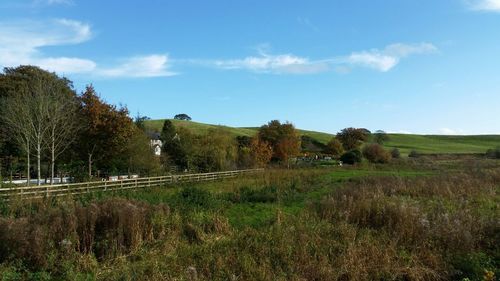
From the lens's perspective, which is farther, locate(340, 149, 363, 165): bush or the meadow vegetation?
locate(340, 149, 363, 165): bush

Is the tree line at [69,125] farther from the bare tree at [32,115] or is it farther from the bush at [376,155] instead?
the bush at [376,155]

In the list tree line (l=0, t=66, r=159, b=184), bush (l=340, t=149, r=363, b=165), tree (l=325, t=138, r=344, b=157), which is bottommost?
bush (l=340, t=149, r=363, b=165)

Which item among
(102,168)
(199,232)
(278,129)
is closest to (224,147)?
(102,168)

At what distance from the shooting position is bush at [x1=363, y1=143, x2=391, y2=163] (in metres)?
84.4

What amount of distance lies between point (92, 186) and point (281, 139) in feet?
191

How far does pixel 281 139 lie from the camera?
80.4 metres

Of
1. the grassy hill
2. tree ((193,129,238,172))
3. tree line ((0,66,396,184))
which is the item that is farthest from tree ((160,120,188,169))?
the grassy hill

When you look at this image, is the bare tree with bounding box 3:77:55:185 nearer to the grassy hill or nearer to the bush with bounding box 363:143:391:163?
the bush with bounding box 363:143:391:163

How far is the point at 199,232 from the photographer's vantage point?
11430 mm

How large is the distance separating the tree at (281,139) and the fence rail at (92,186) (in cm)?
3416

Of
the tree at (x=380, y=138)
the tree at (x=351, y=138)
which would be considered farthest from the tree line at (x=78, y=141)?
the tree at (x=380, y=138)

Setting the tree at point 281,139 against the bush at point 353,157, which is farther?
the bush at point 353,157

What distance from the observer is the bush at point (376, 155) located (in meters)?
84.4

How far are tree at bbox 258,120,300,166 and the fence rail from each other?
3416 centimetres
